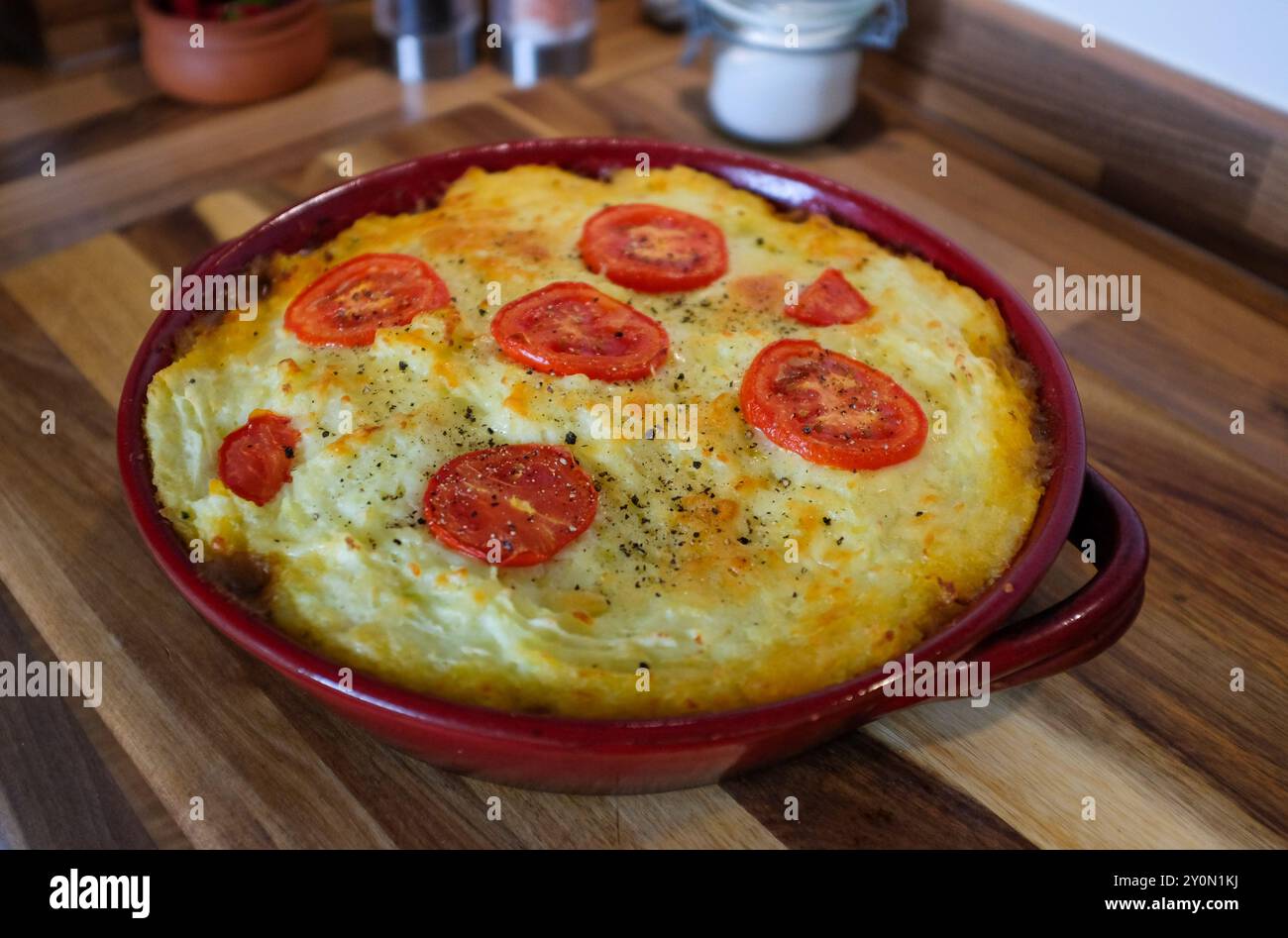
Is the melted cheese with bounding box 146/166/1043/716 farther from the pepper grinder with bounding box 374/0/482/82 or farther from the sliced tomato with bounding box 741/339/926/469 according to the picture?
the pepper grinder with bounding box 374/0/482/82

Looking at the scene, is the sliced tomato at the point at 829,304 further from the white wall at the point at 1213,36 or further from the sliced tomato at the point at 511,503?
the white wall at the point at 1213,36

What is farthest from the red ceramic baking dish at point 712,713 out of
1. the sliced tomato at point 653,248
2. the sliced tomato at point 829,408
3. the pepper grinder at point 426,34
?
the pepper grinder at point 426,34

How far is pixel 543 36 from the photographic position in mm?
3273

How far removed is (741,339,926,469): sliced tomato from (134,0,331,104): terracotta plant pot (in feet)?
6.57

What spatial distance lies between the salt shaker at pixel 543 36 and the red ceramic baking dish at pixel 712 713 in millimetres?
1596

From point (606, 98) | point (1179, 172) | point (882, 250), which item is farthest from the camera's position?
point (606, 98)

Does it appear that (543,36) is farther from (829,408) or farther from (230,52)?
(829,408)

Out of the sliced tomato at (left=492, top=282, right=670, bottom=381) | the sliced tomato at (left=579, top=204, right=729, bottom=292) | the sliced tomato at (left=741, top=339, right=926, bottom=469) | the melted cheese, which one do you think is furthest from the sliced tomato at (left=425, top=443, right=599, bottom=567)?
the sliced tomato at (left=579, top=204, right=729, bottom=292)

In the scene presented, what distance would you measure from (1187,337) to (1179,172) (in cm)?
52

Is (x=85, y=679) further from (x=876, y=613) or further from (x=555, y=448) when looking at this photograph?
(x=876, y=613)

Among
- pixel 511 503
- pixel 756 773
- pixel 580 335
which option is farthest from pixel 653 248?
pixel 756 773

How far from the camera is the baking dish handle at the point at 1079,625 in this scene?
1.46 meters

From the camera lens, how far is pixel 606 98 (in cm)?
320
